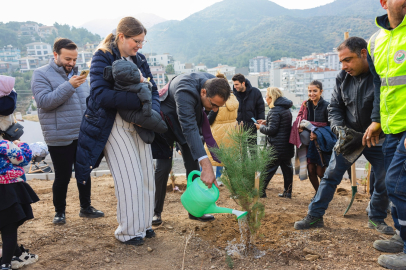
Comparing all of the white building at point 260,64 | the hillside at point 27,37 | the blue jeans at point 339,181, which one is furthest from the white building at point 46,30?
the blue jeans at point 339,181

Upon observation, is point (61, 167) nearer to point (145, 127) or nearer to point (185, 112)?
point (145, 127)

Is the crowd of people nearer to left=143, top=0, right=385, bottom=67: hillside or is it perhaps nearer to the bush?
the bush

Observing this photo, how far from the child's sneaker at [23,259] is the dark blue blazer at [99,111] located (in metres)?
0.67

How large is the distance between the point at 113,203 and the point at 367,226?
300 cm

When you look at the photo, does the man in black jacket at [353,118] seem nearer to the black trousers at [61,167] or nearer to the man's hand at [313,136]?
the man's hand at [313,136]

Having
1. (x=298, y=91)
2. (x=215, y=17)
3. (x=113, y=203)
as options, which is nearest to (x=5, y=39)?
(x=298, y=91)

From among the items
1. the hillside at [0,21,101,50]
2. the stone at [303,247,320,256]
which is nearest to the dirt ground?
the stone at [303,247,320,256]

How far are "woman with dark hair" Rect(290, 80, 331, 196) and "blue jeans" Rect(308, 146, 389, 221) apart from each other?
3.76 feet

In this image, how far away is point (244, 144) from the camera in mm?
2652

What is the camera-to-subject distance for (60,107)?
3268 millimetres

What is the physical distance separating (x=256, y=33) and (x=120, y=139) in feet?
435

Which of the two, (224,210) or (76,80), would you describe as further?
(76,80)

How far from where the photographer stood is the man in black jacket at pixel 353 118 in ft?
9.12

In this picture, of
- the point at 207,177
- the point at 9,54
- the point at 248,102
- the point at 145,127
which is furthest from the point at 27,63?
the point at 207,177
